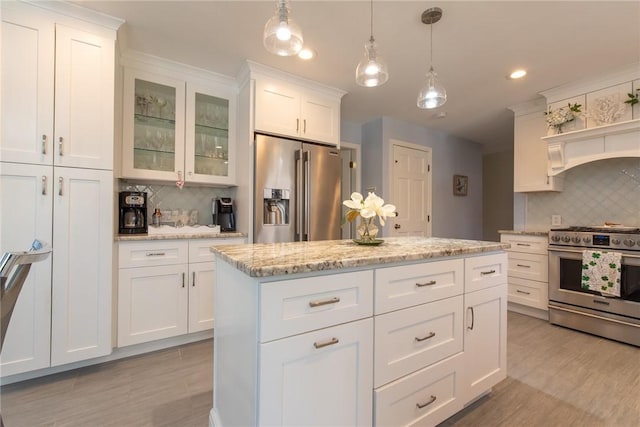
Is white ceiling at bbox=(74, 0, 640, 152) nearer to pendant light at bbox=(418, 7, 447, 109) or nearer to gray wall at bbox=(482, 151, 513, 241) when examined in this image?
pendant light at bbox=(418, 7, 447, 109)

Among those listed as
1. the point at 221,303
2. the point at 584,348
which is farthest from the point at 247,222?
the point at 584,348

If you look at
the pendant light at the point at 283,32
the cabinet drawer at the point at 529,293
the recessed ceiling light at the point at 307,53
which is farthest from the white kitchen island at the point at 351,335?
the cabinet drawer at the point at 529,293

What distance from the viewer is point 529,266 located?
10.4 feet

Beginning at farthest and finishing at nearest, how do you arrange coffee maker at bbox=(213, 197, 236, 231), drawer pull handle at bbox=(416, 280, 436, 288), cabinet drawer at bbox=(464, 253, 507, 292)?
coffee maker at bbox=(213, 197, 236, 231)
cabinet drawer at bbox=(464, 253, 507, 292)
drawer pull handle at bbox=(416, 280, 436, 288)

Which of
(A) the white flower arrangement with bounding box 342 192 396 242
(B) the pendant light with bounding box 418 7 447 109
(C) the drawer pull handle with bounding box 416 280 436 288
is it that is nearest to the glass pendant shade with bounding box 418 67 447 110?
(B) the pendant light with bounding box 418 7 447 109

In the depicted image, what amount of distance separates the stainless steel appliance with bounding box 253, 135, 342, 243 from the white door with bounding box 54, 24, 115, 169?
1.11m

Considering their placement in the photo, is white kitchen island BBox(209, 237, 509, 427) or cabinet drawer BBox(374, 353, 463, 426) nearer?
white kitchen island BBox(209, 237, 509, 427)

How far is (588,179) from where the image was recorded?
3188 millimetres

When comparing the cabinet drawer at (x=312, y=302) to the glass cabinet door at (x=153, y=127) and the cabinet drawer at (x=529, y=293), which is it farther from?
the cabinet drawer at (x=529, y=293)

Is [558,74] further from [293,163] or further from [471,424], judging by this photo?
[471,424]

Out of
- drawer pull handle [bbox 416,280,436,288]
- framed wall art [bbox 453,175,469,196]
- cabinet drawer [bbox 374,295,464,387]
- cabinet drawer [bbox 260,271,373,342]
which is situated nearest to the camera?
cabinet drawer [bbox 260,271,373,342]

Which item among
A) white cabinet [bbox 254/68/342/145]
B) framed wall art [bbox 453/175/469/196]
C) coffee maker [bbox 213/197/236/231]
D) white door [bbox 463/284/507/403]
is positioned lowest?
white door [bbox 463/284/507/403]

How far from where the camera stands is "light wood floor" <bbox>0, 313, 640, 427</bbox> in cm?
153

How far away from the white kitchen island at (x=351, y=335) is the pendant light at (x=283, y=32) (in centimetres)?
99
